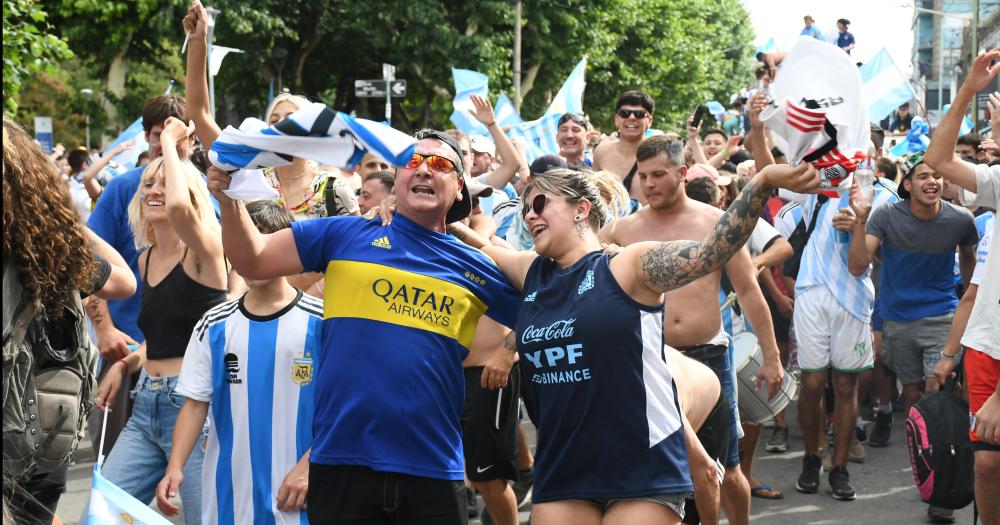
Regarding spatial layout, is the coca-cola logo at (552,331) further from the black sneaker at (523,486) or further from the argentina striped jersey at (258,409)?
the black sneaker at (523,486)

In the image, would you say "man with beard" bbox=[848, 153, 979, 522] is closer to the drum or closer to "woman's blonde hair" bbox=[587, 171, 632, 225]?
the drum

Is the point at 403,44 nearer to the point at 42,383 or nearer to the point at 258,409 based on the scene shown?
the point at 258,409

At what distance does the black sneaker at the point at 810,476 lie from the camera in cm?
803

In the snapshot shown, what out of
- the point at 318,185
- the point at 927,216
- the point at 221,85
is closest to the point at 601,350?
the point at 318,185

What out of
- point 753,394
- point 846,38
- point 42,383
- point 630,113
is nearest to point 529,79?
point 846,38

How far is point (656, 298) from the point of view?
435 centimetres

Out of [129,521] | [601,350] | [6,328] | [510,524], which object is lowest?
[510,524]

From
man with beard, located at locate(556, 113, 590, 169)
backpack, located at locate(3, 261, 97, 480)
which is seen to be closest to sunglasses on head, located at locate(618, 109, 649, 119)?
man with beard, located at locate(556, 113, 590, 169)

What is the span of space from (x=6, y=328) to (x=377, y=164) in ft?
13.9

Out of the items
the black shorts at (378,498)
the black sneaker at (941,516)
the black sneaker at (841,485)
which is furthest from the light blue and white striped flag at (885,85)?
the black shorts at (378,498)

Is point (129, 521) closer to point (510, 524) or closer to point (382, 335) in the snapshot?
point (382, 335)

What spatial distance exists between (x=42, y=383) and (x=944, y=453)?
4492 millimetres

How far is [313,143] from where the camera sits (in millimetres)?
4039

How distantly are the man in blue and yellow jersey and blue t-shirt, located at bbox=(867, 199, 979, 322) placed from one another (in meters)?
5.25
